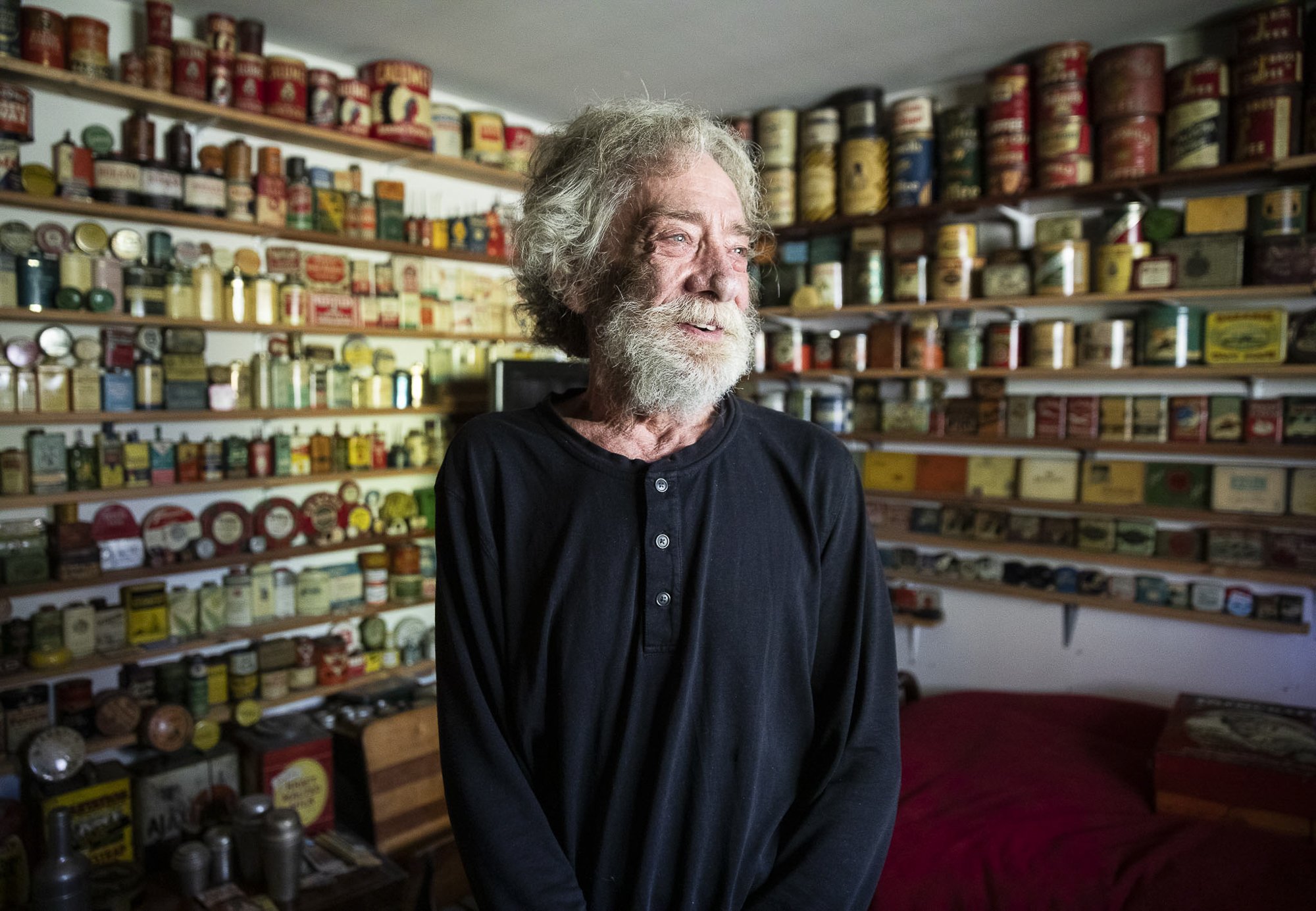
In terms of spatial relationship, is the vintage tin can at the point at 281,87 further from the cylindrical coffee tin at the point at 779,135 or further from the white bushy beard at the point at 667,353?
the white bushy beard at the point at 667,353

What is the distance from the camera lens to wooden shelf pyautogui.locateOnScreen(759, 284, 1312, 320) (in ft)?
8.52

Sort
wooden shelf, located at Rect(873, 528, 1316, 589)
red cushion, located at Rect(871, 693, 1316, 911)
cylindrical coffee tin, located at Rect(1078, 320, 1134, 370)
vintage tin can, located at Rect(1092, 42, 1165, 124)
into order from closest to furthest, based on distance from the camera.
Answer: red cushion, located at Rect(871, 693, 1316, 911) < wooden shelf, located at Rect(873, 528, 1316, 589) < vintage tin can, located at Rect(1092, 42, 1165, 124) < cylindrical coffee tin, located at Rect(1078, 320, 1134, 370)

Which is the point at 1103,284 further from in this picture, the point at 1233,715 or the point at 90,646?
the point at 90,646

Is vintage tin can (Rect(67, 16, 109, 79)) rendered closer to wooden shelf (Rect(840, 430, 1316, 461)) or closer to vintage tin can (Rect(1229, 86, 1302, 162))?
wooden shelf (Rect(840, 430, 1316, 461))

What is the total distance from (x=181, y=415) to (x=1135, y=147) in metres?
3.04

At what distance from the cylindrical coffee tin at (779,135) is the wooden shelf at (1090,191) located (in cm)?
27

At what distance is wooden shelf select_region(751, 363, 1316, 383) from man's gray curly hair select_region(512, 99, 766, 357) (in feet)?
6.91

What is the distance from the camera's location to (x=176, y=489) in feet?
8.43

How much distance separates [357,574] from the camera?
3.06 metres

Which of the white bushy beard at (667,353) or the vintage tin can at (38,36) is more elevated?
the vintage tin can at (38,36)

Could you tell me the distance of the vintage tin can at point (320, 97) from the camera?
112 inches

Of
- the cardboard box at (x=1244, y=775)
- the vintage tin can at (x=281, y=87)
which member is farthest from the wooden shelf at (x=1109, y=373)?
the vintage tin can at (x=281, y=87)

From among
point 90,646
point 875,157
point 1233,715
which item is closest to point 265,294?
point 90,646

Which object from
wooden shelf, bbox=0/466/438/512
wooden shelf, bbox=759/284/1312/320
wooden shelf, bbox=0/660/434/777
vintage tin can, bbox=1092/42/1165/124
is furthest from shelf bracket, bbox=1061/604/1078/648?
wooden shelf, bbox=0/466/438/512
